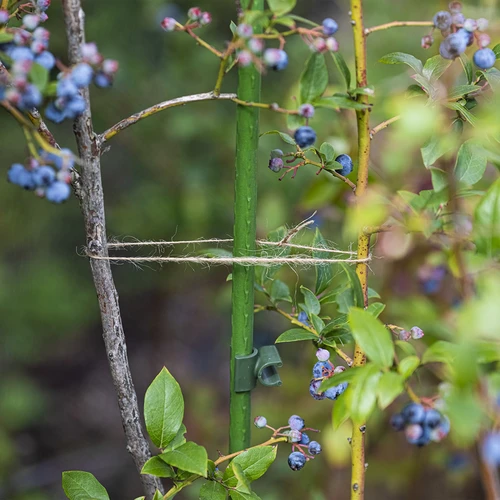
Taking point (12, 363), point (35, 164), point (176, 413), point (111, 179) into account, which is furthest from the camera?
point (111, 179)

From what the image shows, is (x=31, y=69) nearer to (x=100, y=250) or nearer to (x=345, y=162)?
(x=100, y=250)

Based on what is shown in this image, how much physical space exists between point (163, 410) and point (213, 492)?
4.2 inches

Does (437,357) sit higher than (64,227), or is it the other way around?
(64,227)

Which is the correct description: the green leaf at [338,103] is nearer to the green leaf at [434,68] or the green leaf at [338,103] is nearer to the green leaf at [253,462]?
the green leaf at [434,68]

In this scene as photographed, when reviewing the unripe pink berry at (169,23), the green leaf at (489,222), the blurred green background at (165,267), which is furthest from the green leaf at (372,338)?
the blurred green background at (165,267)

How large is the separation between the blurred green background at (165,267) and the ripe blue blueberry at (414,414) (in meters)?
0.70

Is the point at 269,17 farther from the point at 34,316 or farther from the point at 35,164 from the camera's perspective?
the point at 34,316

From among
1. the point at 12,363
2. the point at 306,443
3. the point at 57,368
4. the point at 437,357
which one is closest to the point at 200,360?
the point at 57,368

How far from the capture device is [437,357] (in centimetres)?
56

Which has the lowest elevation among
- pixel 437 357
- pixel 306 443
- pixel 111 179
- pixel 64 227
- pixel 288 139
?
pixel 306 443

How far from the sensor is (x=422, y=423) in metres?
0.54

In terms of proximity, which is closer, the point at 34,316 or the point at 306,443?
the point at 306,443

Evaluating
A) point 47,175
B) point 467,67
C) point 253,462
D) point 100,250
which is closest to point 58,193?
point 47,175

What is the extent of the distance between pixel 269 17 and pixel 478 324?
342 millimetres
